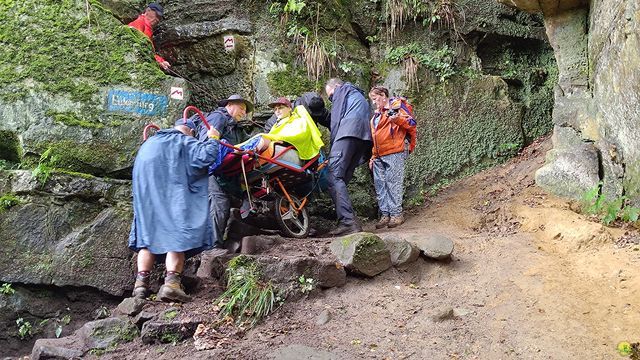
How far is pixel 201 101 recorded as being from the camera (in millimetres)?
9336

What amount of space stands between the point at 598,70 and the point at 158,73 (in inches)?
217

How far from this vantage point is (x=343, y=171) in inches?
300

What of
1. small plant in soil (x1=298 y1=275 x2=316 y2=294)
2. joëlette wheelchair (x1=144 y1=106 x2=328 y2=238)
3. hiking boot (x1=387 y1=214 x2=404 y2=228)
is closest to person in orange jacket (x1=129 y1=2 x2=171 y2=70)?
joëlette wheelchair (x1=144 y1=106 x2=328 y2=238)

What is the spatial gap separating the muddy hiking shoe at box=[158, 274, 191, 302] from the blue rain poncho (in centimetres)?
27

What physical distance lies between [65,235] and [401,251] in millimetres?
3655

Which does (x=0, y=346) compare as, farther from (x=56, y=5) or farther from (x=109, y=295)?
(x=56, y=5)

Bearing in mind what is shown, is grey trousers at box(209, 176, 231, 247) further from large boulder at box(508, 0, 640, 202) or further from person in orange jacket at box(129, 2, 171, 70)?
large boulder at box(508, 0, 640, 202)

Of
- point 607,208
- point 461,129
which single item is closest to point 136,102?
point 461,129

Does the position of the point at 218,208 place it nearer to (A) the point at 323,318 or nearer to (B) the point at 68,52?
(A) the point at 323,318

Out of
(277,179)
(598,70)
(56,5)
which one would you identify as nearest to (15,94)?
(56,5)

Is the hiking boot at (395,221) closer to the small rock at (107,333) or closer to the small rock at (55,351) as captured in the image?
the small rock at (107,333)

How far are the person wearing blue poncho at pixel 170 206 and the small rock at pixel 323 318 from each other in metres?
1.26

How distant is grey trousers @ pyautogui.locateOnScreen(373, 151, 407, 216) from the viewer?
793 cm

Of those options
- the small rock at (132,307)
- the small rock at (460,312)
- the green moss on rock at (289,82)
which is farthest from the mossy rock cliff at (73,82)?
the small rock at (460,312)
